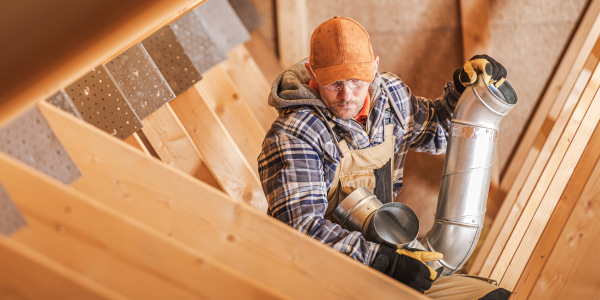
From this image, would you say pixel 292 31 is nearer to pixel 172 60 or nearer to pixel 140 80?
pixel 172 60

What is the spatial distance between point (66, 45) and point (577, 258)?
1.05 m

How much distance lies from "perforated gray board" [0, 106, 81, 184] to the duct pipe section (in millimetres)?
1229

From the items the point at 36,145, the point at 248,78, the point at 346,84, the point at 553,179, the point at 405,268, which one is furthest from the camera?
the point at 248,78

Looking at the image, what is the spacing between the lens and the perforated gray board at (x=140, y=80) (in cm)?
157

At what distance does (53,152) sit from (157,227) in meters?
0.36

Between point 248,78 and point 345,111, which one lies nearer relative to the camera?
point 345,111

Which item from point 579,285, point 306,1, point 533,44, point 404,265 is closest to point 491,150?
point 404,265

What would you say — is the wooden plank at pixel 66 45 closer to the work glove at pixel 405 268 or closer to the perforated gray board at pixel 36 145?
the perforated gray board at pixel 36 145

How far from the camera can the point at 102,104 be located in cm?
147

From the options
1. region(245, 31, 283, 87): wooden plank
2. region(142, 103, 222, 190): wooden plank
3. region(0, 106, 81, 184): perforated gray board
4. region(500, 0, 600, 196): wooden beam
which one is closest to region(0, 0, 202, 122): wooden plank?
region(0, 106, 81, 184): perforated gray board

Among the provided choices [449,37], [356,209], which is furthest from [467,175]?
[449,37]

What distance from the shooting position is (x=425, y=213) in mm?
2438

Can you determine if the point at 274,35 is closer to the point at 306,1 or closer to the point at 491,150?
the point at 306,1

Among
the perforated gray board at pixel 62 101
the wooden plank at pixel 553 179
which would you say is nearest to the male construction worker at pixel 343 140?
the wooden plank at pixel 553 179
